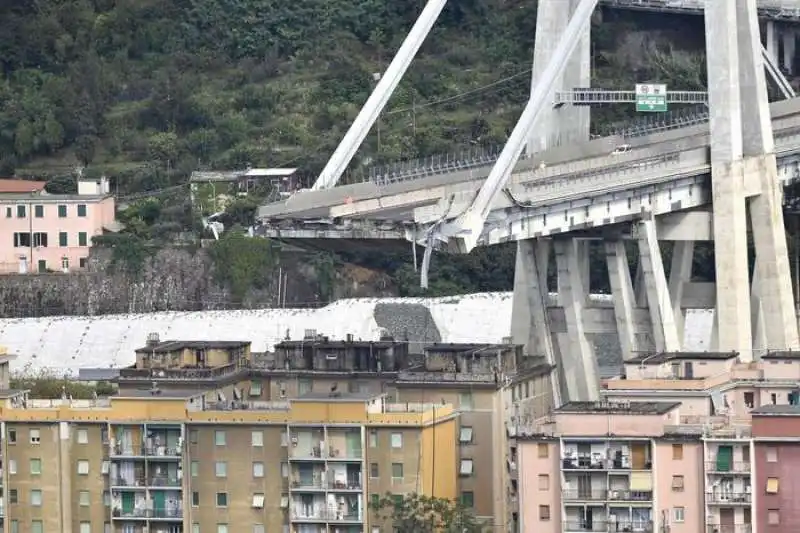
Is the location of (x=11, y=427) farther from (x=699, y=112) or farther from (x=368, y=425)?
(x=699, y=112)

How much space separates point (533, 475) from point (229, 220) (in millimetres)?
38937

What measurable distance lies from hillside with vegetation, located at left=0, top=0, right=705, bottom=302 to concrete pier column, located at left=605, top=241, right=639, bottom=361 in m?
17.4

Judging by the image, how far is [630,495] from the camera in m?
75.0

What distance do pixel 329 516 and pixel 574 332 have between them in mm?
15133

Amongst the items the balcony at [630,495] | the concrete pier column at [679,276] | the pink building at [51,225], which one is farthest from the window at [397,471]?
the pink building at [51,225]

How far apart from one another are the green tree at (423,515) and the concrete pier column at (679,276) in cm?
1689

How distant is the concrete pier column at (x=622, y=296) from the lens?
91.6 metres

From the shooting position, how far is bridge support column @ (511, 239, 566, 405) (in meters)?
92.2

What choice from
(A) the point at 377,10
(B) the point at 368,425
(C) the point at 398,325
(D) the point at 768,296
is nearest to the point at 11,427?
(B) the point at 368,425

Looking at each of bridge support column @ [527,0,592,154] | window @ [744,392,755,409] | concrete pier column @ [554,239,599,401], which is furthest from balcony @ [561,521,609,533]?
bridge support column @ [527,0,592,154]

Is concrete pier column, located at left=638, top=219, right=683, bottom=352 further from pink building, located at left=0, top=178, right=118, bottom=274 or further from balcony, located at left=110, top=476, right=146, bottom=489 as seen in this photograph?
pink building, located at left=0, top=178, right=118, bottom=274

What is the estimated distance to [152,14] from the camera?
125m

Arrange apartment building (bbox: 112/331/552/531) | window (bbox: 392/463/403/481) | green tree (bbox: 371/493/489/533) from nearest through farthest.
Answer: green tree (bbox: 371/493/489/533) < window (bbox: 392/463/403/481) < apartment building (bbox: 112/331/552/531)

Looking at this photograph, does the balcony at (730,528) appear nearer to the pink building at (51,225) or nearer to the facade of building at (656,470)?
the facade of building at (656,470)
